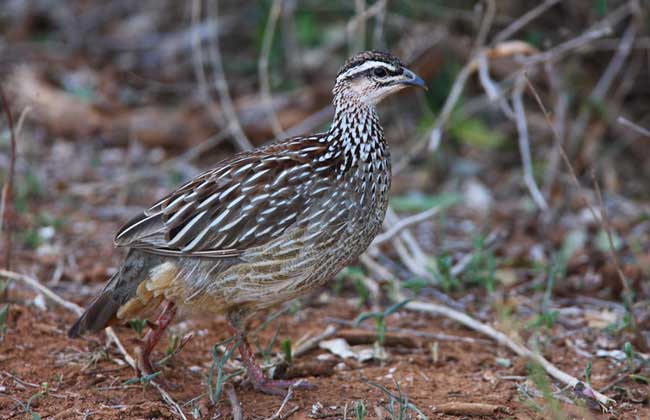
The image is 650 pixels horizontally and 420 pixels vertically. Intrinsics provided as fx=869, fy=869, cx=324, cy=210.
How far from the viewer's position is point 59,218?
7340mm

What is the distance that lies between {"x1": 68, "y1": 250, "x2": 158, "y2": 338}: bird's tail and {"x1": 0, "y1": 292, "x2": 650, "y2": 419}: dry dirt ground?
0.29 meters

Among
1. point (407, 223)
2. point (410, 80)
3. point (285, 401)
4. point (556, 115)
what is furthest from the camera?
point (556, 115)

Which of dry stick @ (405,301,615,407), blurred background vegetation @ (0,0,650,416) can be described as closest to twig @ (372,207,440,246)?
blurred background vegetation @ (0,0,650,416)

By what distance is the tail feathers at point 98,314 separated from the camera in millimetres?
4812

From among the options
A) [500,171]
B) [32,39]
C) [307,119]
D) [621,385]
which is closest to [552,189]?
[500,171]

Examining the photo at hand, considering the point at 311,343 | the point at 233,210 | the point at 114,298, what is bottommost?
the point at 311,343

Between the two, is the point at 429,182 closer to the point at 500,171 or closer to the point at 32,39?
the point at 500,171

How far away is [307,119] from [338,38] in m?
1.71

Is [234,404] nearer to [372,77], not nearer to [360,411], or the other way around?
[360,411]

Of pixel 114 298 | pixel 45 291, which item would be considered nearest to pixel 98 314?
pixel 114 298

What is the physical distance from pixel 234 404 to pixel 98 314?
96 centimetres

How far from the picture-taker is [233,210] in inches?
187

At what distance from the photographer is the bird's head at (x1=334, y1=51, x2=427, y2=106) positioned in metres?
4.99

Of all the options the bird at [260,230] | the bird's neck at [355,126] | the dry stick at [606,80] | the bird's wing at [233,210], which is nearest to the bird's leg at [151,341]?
the bird at [260,230]
